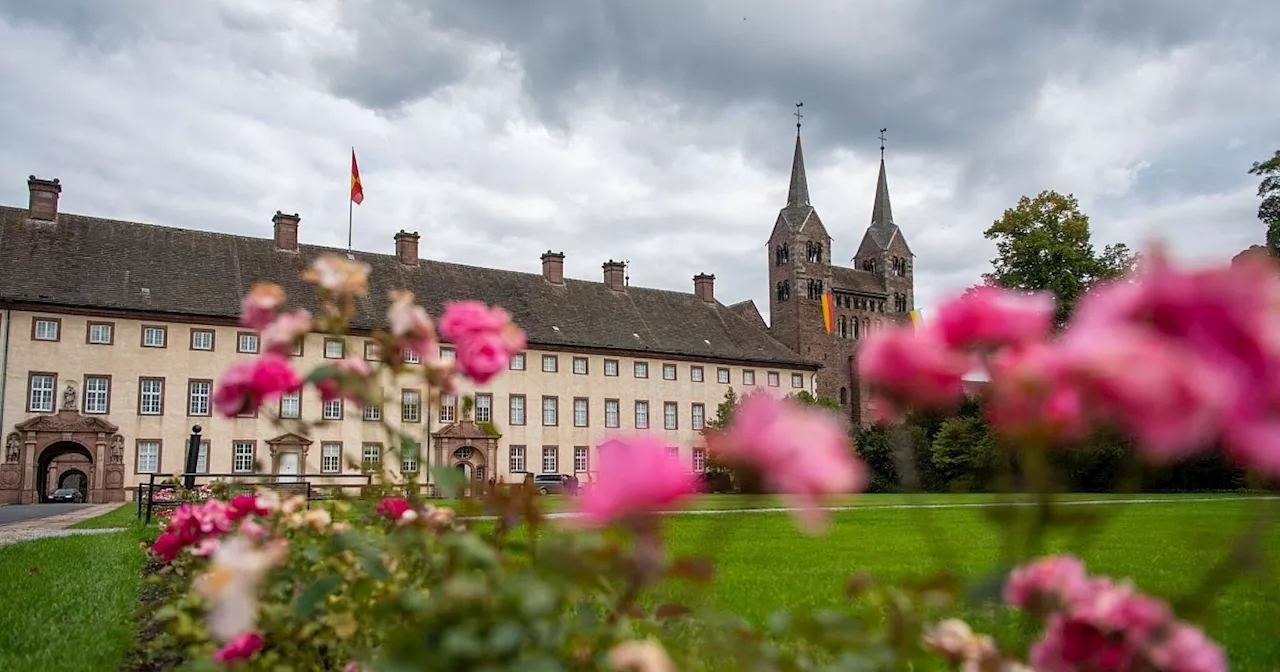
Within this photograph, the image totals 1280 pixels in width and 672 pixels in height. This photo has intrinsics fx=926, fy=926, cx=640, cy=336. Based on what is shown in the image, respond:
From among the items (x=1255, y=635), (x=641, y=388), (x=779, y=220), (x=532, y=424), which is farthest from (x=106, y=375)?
(x=779, y=220)

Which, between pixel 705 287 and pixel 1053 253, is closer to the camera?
pixel 1053 253

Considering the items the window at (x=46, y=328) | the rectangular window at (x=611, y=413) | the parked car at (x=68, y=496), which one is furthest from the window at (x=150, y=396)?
the rectangular window at (x=611, y=413)

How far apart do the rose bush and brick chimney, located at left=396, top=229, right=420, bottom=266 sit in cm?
4212

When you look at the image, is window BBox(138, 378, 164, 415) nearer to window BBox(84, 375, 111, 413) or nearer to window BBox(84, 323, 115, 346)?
window BBox(84, 375, 111, 413)

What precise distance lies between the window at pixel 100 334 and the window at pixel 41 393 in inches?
68.1

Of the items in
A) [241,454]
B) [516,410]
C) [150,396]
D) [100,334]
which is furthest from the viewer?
[516,410]

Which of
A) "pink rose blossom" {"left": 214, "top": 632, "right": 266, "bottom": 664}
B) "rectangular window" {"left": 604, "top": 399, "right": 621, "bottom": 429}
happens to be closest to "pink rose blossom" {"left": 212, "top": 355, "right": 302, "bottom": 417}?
"pink rose blossom" {"left": 214, "top": 632, "right": 266, "bottom": 664}

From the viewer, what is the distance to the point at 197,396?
3519cm

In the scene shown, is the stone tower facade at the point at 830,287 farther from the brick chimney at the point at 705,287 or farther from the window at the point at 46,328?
the window at the point at 46,328

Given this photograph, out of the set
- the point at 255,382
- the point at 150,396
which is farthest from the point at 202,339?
the point at 255,382

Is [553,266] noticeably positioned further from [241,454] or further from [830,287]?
[830,287]

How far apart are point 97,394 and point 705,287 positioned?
100 feet

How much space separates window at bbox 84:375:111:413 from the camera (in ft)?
110

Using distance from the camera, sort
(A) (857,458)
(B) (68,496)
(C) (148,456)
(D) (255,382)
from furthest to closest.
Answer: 1. (B) (68,496)
2. (C) (148,456)
3. (D) (255,382)
4. (A) (857,458)
